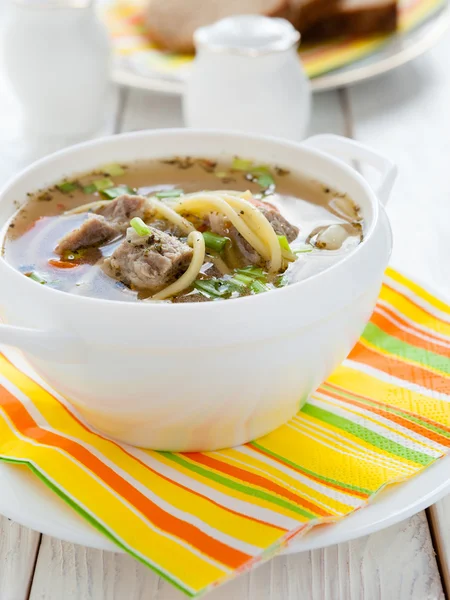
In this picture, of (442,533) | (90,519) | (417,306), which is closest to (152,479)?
(90,519)

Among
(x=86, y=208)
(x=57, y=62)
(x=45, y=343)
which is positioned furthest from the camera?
(x=57, y=62)

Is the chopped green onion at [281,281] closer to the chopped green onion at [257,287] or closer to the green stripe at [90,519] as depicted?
the chopped green onion at [257,287]

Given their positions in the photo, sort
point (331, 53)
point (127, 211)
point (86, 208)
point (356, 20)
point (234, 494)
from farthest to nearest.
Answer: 1. point (356, 20)
2. point (331, 53)
3. point (86, 208)
4. point (127, 211)
5. point (234, 494)

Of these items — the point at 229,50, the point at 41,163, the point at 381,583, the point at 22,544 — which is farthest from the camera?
the point at 229,50

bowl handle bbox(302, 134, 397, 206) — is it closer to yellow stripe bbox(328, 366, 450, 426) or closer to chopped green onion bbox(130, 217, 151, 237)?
yellow stripe bbox(328, 366, 450, 426)

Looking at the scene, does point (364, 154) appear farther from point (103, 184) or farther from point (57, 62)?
point (57, 62)

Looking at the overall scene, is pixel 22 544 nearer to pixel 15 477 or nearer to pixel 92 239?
pixel 15 477

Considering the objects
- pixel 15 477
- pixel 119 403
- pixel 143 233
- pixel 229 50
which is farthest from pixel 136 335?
pixel 229 50
